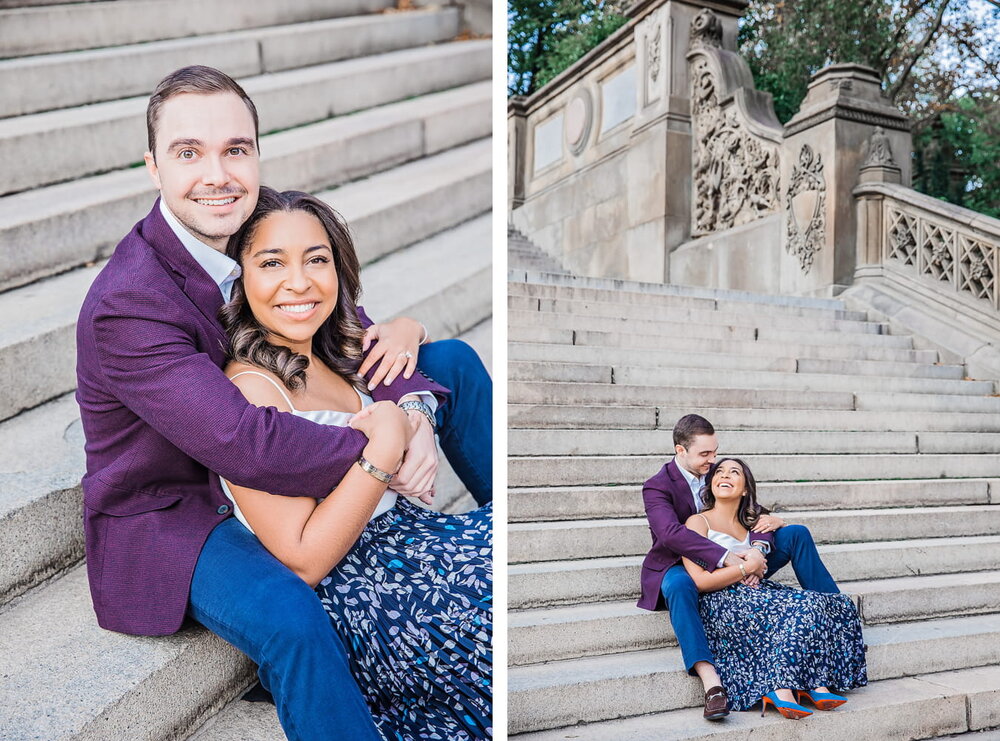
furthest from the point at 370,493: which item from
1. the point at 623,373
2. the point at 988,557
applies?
the point at 988,557

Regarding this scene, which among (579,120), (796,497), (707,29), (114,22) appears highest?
(707,29)

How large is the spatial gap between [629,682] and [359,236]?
186cm

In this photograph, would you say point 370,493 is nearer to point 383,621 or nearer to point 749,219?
point 383,621

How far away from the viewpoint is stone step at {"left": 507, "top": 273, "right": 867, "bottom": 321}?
5906 mm

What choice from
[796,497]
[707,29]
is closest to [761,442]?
[796,497]

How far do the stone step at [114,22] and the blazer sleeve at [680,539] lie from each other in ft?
9.78

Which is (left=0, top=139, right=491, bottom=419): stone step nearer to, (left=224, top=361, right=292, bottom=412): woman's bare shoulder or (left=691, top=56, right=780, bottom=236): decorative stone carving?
(left=224, top=361, right=292, bottom=412): woman's bare shoulder

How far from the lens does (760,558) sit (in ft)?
9.41

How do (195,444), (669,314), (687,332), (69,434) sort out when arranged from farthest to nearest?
(669,314) < (687,332) < (69,434) < (195,444)

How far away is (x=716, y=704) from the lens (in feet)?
8.80

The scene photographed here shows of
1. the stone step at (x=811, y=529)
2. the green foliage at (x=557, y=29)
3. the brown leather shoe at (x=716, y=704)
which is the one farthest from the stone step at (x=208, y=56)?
the green foliage at (x=557, y=29)

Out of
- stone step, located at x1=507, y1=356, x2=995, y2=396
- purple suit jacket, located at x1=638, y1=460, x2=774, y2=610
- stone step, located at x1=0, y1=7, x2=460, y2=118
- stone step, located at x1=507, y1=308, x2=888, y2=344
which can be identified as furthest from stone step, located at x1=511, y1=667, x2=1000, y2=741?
stone step, located at x1=0, y1=7, x2=460, y2=118

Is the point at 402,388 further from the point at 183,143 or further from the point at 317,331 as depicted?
the point at 183,143

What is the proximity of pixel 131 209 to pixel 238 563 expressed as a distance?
1784mm
